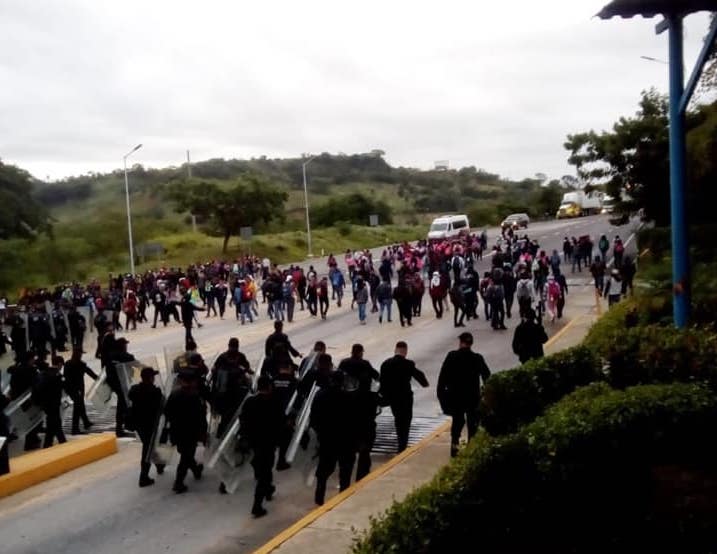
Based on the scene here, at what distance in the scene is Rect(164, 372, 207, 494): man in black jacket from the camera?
9.27 metres

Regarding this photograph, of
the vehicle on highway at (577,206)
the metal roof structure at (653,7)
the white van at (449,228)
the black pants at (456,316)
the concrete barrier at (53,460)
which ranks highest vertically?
the metal roof structure at (653,7)

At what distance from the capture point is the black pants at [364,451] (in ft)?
30.4

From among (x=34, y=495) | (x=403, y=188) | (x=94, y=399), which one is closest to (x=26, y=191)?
(x=94, y=399)

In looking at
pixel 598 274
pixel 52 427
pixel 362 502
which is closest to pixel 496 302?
pixel 598 274

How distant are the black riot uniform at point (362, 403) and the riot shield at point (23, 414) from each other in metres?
5.05

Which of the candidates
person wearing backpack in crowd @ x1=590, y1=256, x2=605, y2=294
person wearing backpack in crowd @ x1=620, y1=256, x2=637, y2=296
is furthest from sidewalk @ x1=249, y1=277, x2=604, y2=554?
person wearing backpack in crowd @ x1=590, y1=256, x2=605, y2=294

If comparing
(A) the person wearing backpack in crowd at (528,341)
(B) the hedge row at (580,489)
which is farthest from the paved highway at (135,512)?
(B) the hedge row at (580,489)

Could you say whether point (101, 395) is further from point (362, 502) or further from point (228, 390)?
point (362, 502)

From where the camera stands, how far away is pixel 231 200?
61.1 metres

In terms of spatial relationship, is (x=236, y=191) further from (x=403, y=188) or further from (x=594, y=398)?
(x=403, y=188)

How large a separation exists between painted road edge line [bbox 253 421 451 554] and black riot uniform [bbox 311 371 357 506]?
0.70 ft

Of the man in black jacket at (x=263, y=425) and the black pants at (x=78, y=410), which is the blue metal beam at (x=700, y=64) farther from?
the black pants at (x=78, y=410)

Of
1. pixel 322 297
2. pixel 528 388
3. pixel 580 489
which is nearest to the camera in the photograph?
pixel 580 489

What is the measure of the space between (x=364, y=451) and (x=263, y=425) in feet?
4.88
